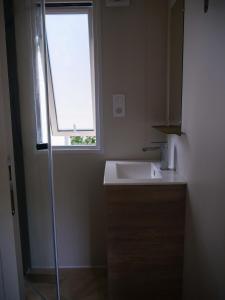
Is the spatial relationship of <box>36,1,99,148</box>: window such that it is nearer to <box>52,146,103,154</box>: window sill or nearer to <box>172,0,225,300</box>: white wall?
<box>52,146,103,154</box>: window sill

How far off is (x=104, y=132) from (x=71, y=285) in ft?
4.65

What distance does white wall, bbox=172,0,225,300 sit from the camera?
1.10 m

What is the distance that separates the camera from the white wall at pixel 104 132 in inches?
84.0

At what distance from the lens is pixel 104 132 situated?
2.30 meters

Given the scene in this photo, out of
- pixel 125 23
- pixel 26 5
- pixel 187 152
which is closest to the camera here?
pixel 187 152

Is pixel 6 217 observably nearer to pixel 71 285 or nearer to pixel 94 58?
pixel 71 285

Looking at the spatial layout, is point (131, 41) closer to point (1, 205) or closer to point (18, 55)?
point (18, 55)

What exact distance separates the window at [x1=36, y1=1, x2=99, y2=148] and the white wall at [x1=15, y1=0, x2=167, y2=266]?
0.17m

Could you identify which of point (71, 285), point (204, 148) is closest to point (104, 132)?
point (204, 148)

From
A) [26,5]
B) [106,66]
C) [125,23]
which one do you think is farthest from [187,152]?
[26,5]

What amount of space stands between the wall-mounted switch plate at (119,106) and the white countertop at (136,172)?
437mm

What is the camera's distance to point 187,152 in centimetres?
162

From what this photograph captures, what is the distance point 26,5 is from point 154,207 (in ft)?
5.55

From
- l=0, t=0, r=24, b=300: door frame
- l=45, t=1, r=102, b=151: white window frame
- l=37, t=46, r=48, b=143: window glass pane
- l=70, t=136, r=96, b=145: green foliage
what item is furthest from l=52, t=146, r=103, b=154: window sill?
l=0, t=0, r=24, b=300: door frame
